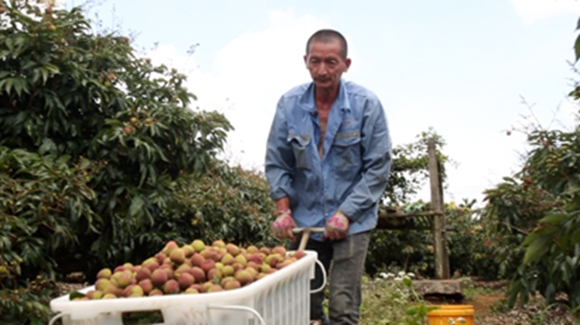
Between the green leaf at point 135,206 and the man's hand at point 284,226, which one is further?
the green leaf at point 135,206

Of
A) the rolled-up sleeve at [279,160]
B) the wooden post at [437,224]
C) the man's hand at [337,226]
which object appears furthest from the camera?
the wooden post at [437,224]

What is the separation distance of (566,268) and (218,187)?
3479mm

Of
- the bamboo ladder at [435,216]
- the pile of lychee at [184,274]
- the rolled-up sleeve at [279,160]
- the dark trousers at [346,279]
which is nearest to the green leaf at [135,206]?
the rolled-up sleeve at [279,160]

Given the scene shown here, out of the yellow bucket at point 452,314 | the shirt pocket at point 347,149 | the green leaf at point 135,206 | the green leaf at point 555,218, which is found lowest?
the yellow bucket at point 452,314

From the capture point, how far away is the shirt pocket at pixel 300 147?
12.0 feet

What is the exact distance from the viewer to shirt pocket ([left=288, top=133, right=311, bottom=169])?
365cm

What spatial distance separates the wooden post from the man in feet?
23.0

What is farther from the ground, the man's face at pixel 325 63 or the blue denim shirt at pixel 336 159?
the man's face at pixel 325 63

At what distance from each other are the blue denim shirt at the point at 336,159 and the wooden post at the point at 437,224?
705 centimetres

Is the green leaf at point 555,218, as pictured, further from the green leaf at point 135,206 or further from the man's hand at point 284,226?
the green leaf at point 135,206

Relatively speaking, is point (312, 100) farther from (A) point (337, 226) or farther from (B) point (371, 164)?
(A) point (337, 226)

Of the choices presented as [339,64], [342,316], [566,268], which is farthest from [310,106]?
[566,268]

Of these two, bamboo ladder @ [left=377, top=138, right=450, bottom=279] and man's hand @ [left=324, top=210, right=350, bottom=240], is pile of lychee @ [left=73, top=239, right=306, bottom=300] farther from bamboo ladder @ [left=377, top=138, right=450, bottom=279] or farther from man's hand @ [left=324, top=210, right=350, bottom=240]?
bamboo ladder @ [left=377, top=138, right=450, bottom=279]

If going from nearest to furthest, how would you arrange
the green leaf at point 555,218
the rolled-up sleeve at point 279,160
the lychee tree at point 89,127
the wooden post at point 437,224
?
1. the green leaf at point 555,218
2. the rolled-up sleeve at point 279,160
3. the lychee tree at point 89,127
4. the wooden post at point 437,224
